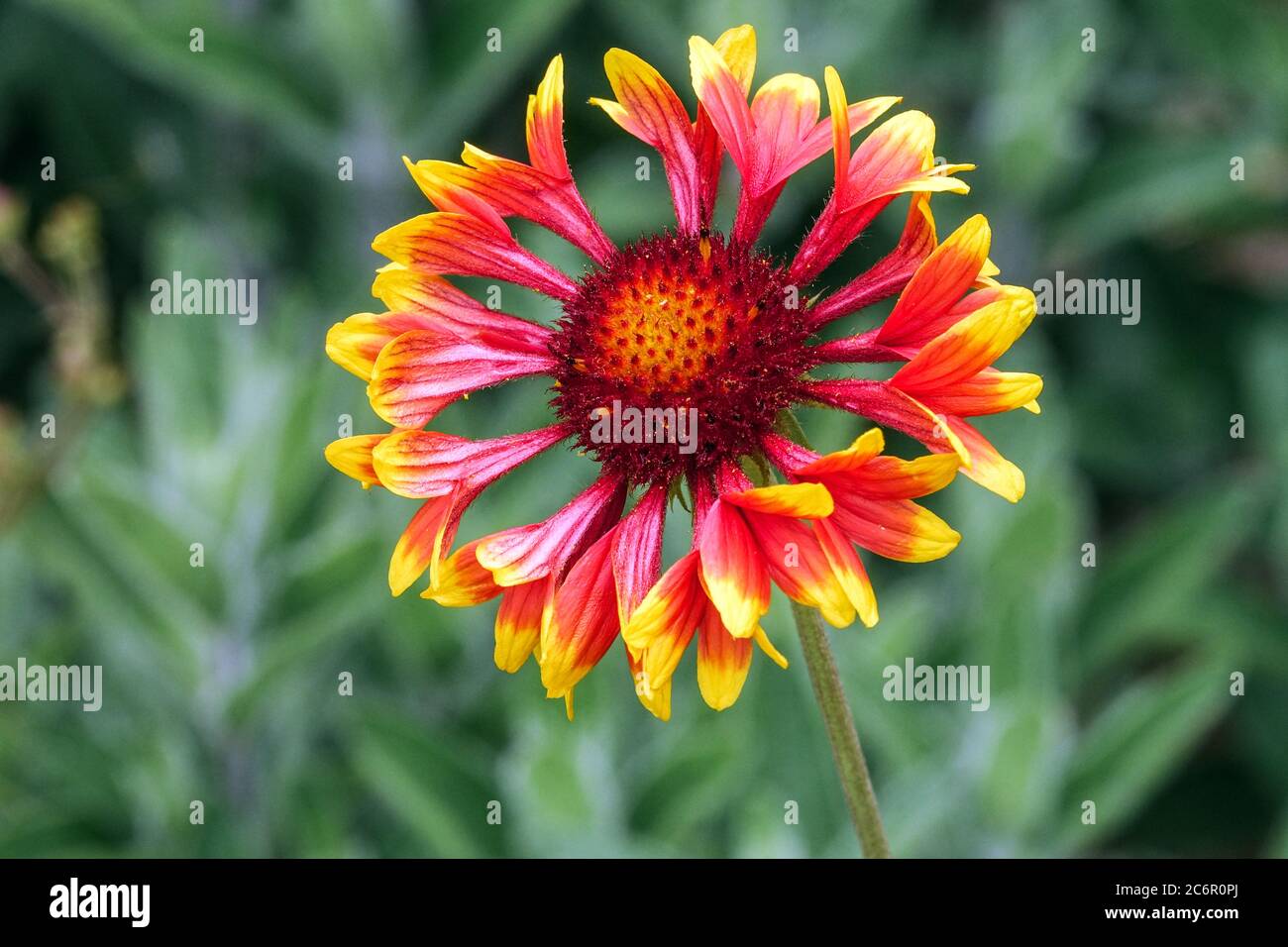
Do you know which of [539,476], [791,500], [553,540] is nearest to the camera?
[791,500]

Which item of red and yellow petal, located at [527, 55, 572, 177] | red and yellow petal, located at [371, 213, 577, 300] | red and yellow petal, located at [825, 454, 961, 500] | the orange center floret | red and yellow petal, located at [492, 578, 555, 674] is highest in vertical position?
red and yellow petal, located at [527, 55, 572, 177]

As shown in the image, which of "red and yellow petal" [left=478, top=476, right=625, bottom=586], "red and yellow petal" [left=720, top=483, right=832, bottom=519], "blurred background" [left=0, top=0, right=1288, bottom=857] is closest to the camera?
"red and yellow petal" [left=720, top=483, right=832, bottom=519]

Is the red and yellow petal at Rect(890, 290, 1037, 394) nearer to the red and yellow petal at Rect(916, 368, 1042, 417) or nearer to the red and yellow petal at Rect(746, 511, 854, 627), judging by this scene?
the red and yellow petal at Rect(916, 368, 1042, 417)

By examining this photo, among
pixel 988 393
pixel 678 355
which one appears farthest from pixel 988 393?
pixel 678 355

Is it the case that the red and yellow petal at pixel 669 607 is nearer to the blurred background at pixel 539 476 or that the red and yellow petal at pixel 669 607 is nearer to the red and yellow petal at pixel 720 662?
the red and yellow petal at pixel 720 662

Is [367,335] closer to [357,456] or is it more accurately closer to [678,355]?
[357,456]

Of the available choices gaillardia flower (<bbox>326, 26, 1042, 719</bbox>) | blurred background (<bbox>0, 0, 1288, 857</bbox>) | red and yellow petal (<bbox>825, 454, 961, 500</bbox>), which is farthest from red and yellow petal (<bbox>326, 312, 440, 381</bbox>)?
blurred background (<bbox>0, 0, 1288, 857</bbox>)

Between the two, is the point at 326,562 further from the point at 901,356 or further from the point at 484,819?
the point at 901,356

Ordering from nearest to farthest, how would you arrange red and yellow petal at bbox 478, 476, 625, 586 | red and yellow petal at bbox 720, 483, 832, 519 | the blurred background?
1. red and yellow petal at bbox 720, 483, 832, 519
2. red and yellow petal at bbox 478, 476, 625, 586
3. the blurred background
